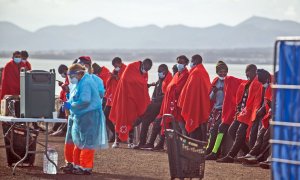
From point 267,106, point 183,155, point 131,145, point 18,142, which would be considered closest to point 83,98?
point 18,142

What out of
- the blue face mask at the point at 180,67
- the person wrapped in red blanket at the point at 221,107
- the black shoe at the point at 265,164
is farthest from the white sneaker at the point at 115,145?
the black shoe at the point at 265,164

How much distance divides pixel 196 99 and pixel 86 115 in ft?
14.3

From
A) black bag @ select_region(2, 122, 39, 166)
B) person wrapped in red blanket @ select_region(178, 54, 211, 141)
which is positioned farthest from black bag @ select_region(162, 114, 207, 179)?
person wrapped in red blanket @ select_region(178, 54, 211, 141)

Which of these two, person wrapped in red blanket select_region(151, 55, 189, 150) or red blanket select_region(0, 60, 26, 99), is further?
red blanket select_region(0, 60, 26, 99)

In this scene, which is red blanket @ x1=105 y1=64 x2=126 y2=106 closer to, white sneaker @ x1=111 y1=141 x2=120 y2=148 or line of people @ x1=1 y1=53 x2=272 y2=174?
line of people @ x1=1 y1=53 x2=272 y2=174

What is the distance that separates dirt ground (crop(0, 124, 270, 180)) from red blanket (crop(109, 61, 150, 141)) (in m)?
1.87

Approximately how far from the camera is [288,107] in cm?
1020

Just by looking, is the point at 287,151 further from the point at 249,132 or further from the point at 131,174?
the point at 249,132

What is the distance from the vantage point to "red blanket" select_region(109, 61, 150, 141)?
21391 millimetres

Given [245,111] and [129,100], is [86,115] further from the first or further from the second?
[129,100]

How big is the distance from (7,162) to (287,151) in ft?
23.8

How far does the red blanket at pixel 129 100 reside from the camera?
2139 cm

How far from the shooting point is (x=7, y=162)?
1664 cm

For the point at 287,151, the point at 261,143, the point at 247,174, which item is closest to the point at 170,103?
the point at 261,143
